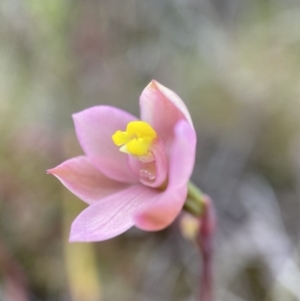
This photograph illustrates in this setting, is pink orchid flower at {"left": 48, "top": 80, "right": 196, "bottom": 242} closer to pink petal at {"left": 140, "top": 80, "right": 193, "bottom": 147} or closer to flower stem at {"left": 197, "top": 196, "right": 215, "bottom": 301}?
pink petal at {"left": 140, "top": 80, "right": 193, "bottom": 147}

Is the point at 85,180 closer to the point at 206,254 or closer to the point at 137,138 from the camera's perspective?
the point at 137,138

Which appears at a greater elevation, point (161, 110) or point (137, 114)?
point (161, 110)

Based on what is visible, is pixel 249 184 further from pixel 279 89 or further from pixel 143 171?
pixel 143 171

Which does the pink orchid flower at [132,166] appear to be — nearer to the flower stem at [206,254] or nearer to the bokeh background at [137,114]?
the flower stem at [206,254]

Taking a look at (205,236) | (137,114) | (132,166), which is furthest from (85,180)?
(137,114)

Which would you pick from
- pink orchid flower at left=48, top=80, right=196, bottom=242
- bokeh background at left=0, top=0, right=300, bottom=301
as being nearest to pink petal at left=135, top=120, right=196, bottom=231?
pink orchid flower at left=48, top=80, right=196, bottom=242
